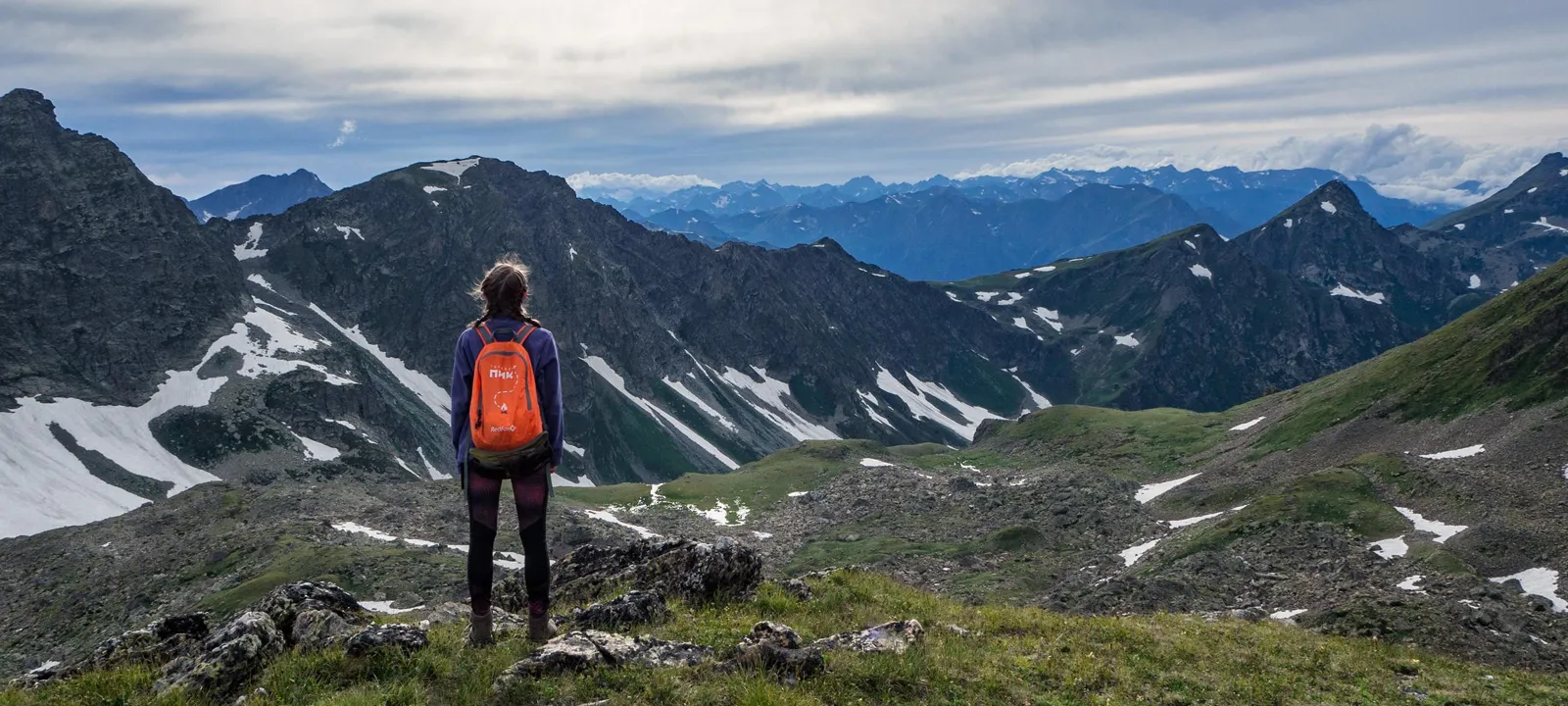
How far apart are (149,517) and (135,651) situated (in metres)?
99.1

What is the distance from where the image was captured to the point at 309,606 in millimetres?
14555

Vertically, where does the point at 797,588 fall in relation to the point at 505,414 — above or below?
below

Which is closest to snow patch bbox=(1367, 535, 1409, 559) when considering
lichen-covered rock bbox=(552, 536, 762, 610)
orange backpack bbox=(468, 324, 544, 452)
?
lichen-covered rock bbox=(552, 536, 762, 610)

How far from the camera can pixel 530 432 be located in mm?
11609

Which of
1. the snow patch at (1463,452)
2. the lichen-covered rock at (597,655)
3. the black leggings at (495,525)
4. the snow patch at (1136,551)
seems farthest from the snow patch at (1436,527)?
the black leggings at (495,525)

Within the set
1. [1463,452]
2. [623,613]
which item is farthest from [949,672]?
[1463,452]

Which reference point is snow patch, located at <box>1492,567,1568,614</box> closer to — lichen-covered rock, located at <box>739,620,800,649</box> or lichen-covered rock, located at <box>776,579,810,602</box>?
lichen-covered rock, located at <box>776,579,810,602</box>

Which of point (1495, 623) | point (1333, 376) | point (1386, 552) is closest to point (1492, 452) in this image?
point (1386, 552)

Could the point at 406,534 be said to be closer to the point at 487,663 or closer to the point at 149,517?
the point at 149,517

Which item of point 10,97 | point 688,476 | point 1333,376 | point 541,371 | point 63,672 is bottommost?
point 688,476

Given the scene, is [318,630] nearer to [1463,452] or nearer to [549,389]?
[549,389]

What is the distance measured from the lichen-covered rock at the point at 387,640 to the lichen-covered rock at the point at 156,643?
3.34 metres

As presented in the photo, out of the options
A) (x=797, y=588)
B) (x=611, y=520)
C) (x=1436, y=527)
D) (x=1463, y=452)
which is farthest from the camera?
(x=611, y=520)

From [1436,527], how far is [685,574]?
4929cm
